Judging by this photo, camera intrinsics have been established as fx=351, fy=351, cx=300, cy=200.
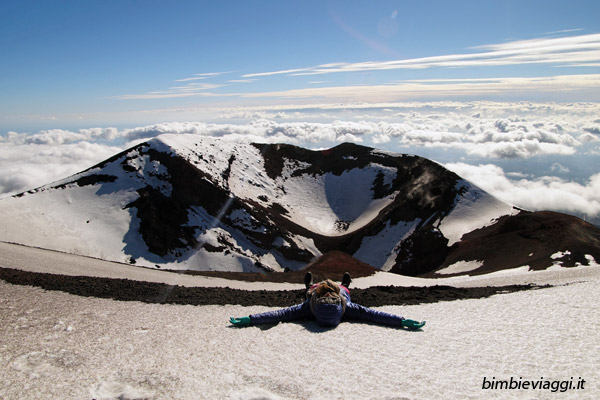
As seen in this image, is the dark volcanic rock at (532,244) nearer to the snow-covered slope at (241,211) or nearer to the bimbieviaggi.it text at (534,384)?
the snow-covered slope at (241,211)

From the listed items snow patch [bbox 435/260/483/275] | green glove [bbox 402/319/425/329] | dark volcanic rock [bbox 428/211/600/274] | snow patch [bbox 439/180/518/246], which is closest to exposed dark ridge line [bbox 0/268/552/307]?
green glove [bbox 402/319/425/329]

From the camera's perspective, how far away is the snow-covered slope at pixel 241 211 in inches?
2965

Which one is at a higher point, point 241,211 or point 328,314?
point 328,314

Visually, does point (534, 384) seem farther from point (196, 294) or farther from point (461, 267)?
point (461, 267)

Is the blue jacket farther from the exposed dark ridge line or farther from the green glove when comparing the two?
the exposed dark ridge line

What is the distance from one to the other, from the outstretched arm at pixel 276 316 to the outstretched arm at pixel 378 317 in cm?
147

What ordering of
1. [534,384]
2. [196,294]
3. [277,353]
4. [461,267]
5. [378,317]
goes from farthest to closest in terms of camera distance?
[461,267], [196,294], [378,317], [277,353], [534,384]

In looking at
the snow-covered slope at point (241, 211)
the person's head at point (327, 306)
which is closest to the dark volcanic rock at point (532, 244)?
the snow-covered slope at point (241, 211)

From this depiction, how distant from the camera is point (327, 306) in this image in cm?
1152

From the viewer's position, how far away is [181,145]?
108 meters

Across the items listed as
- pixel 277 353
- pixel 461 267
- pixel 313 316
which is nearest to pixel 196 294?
pixel 313 316

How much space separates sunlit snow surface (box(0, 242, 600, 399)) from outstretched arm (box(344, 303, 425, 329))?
470mm

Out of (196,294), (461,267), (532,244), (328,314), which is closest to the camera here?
(328,314)

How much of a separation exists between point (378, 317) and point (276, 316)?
3.49 metres
